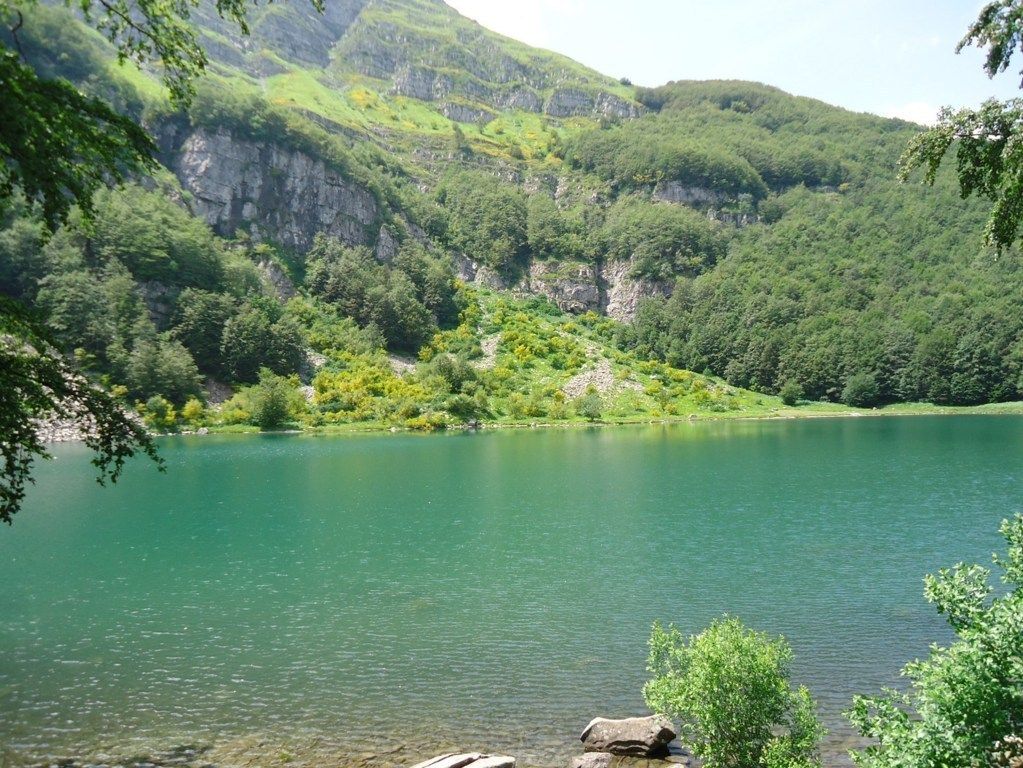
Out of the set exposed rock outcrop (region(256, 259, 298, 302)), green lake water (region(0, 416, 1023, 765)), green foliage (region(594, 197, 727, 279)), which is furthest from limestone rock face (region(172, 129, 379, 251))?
green lake water (region(0, 416, 1023, 765))

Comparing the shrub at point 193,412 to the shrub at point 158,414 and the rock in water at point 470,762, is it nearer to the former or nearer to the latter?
the shrub at point 158,414

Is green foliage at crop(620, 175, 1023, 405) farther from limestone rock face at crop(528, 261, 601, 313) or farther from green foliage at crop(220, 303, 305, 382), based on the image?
green foliage at crop(220, 303, 305, 382)

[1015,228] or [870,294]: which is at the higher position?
[870,294]

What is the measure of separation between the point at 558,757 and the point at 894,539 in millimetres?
25522

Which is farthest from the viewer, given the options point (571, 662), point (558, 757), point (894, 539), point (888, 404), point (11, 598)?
point (888, 404)

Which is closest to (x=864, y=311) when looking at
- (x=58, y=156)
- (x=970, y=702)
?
(x=970, y=702)

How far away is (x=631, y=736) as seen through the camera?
13.4 m

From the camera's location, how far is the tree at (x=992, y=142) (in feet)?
36.0

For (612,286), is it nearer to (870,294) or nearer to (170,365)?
(870,294)

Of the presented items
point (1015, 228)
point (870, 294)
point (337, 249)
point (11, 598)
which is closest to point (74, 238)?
point (337, 249)

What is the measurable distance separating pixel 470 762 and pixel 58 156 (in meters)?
12.8

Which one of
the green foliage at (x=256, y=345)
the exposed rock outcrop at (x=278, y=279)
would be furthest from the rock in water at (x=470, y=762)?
the exposed rock outcrop at (x=278, y=279)

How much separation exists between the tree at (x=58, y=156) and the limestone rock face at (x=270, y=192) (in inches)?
5898

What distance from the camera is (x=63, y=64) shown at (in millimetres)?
141875
